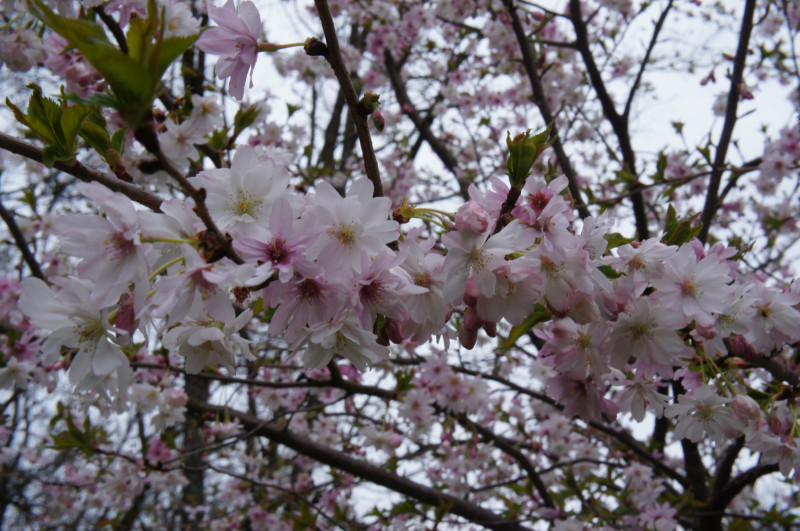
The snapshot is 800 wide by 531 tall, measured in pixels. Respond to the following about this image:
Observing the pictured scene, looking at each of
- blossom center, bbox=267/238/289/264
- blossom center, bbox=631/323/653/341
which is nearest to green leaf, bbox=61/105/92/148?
blossom center, bbox=267/238/289/264

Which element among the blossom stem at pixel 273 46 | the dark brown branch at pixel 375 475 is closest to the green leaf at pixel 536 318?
the blossom stem at pixel 273 46

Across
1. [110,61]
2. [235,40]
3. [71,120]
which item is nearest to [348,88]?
[235,40]

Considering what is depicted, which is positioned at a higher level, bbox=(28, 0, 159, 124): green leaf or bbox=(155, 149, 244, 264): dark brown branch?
bbox=(28, 0, 159, 124): green leaf

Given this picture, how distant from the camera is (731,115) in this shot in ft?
10.6

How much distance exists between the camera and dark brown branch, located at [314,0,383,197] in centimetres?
102

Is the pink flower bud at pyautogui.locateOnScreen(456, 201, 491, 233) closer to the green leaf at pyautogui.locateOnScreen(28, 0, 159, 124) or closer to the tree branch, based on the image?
the green leaf at pyautogui.locateOnScreen(28, 0, 159, 124)

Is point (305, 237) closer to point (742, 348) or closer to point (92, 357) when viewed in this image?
point (92, 357)

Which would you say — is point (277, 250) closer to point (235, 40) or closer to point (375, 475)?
point (235, 40)

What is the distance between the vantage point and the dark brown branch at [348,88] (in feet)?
3.34

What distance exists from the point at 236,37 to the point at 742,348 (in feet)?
5.31

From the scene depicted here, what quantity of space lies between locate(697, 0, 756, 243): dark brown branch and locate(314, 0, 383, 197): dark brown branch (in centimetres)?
285

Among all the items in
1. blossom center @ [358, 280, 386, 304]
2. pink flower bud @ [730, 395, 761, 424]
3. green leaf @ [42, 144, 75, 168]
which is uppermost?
green leaf @ [42, 144, 75, 168]

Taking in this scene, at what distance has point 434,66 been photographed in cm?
720

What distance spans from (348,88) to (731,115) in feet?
10.6
